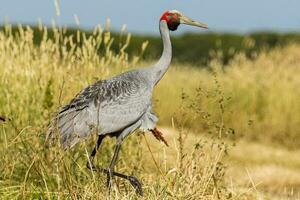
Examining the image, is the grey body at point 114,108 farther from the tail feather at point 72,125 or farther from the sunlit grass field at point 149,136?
the sunlit grass field at point 149,136

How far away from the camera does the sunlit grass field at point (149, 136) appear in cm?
747

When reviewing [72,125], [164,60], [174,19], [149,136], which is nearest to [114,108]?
[72,125]

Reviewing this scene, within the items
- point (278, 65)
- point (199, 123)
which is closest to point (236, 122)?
point (199, 123)

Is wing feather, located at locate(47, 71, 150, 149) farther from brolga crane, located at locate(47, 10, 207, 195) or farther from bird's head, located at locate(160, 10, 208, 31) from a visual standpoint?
bird's head, located at locate(160, 10, 208, 31)

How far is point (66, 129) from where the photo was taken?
7391 millimetres

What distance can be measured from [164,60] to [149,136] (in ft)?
19.5

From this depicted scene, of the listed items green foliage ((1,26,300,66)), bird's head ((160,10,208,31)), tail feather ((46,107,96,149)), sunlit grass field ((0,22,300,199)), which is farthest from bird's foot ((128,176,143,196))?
green foliage ((1,26,300,66))

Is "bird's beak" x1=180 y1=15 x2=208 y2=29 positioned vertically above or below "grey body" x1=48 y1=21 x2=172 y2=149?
above

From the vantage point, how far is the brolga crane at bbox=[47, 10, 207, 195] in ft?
24.3

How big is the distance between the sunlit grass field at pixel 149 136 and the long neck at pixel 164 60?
1.15ft

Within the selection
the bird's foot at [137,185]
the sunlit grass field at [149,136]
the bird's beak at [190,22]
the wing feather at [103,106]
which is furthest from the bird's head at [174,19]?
the bird's foot at [137,185]

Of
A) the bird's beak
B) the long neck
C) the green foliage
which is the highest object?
the bird's beak

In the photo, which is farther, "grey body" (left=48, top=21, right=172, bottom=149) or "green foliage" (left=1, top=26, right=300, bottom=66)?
"green foliage" (left=1, top=26, right=300, bottom=66)

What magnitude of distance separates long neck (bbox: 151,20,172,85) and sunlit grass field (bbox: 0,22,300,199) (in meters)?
0.35
